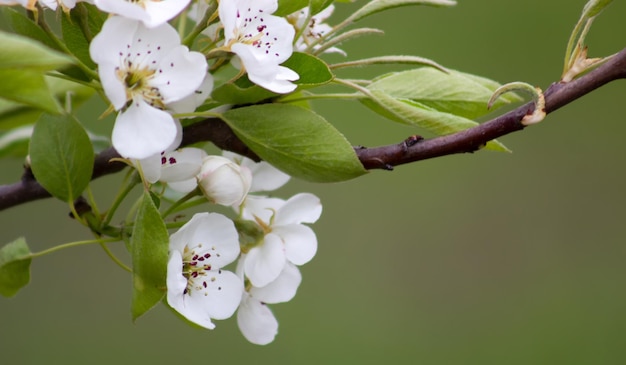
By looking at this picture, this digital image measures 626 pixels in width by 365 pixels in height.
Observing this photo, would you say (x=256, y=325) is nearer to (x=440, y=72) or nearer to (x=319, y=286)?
(x=440, y=72)

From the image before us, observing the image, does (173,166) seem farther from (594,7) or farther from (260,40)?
(594,7)

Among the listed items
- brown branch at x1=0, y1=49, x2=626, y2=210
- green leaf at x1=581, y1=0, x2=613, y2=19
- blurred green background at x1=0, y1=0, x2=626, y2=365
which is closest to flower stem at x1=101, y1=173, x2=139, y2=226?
brown branch at x1=0, y1=49, x2=626, y2=210

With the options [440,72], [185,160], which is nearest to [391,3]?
[440,72]

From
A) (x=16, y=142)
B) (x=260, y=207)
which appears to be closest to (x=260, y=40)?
(x=260, y=207)

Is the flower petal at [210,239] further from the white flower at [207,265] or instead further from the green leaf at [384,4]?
the green leaf at [384,4]

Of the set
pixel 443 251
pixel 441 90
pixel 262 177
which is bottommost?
pixel 443 251

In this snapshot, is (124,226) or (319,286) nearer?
(124,226)
